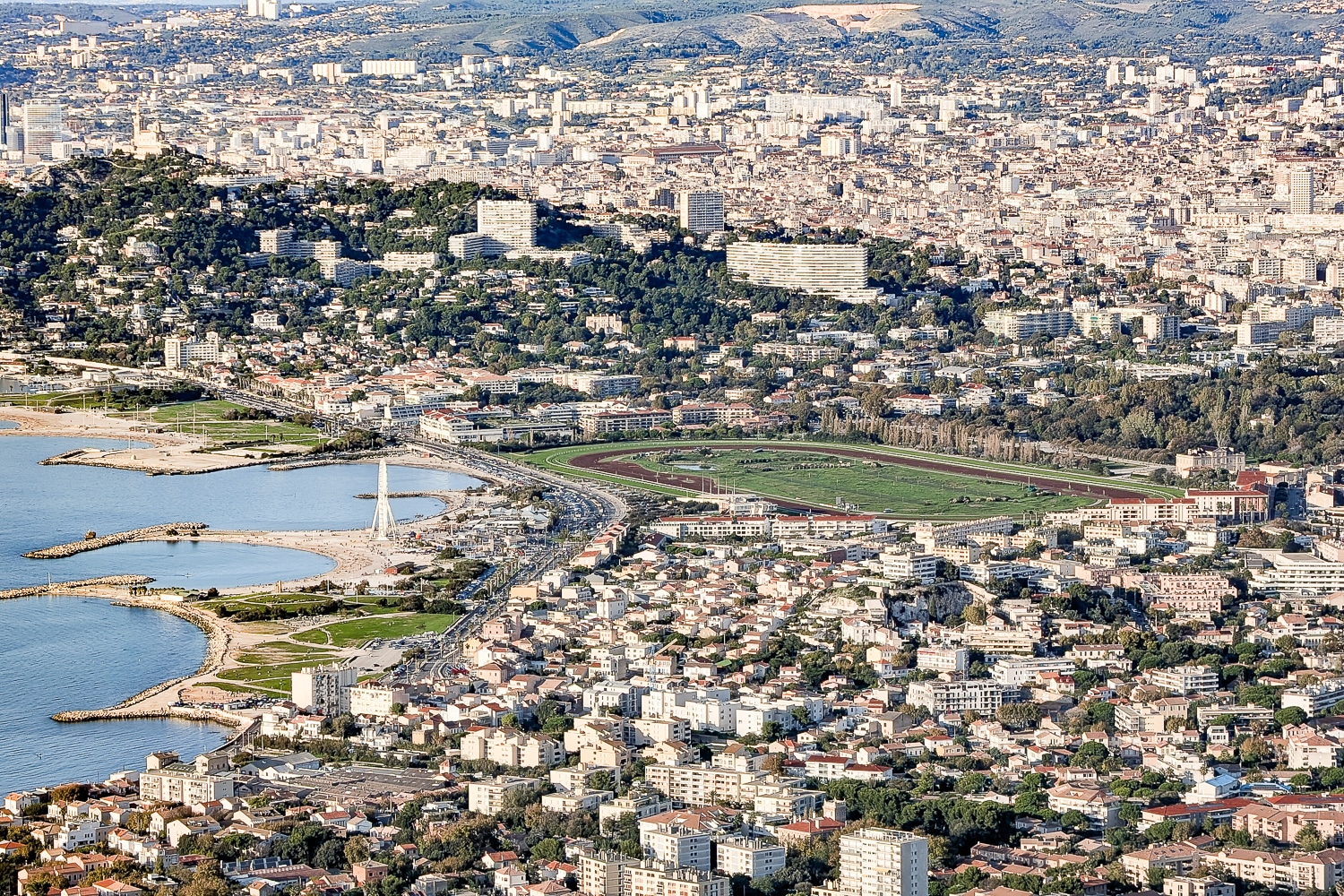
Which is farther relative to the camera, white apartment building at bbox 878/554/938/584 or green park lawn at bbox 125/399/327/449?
green park lawn at bbox 125/399/327/449

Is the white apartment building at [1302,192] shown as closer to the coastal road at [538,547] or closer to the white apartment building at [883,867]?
the coastal road at [538,547]

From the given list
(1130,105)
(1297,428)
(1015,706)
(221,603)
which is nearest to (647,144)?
(1130,105)

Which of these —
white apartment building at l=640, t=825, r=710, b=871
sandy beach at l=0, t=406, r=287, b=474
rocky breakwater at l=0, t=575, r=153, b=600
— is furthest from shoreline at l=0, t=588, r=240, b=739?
Answer: sandy beach at l=0, t=406, r=287, b=474

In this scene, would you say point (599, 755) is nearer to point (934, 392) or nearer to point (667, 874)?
point (667, 874)

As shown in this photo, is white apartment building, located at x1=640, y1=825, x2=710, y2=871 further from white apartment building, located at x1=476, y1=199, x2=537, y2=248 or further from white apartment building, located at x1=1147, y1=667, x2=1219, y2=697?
white apartment building, located at x1=476, y1=199, x2=537, y2=248

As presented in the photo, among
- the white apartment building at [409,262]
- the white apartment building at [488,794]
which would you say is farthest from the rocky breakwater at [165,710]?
the white apartment building at [409,262]
